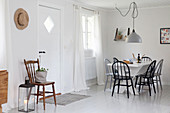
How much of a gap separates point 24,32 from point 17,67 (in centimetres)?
71

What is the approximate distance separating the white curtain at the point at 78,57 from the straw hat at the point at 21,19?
181 cm

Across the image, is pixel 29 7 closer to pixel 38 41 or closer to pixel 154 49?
pixel 38 41

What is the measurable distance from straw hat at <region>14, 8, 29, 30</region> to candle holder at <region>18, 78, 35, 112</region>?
1.08 m

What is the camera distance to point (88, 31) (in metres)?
7.53

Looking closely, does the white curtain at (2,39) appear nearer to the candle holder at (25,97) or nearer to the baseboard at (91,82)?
the candle holder at (25,97)

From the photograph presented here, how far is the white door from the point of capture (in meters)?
5.62

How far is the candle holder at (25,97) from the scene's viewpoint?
4.55m

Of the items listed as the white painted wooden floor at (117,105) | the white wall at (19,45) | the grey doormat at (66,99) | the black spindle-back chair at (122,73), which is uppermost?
the white wall at (19,45)

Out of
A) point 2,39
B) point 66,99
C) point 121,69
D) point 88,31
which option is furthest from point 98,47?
point 2,39

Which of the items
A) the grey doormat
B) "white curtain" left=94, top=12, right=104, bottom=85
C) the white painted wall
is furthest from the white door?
"white curtain" left=94, top=12, right=104, bottom=85

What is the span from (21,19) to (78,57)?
2177 mm

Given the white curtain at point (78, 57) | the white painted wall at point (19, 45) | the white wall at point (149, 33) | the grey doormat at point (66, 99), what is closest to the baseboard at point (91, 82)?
the white curtain at point (78, 57)

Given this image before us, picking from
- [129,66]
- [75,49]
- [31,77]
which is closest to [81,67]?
[75,49]

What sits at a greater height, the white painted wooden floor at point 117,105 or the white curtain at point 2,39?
the white curtain at point 2,39
